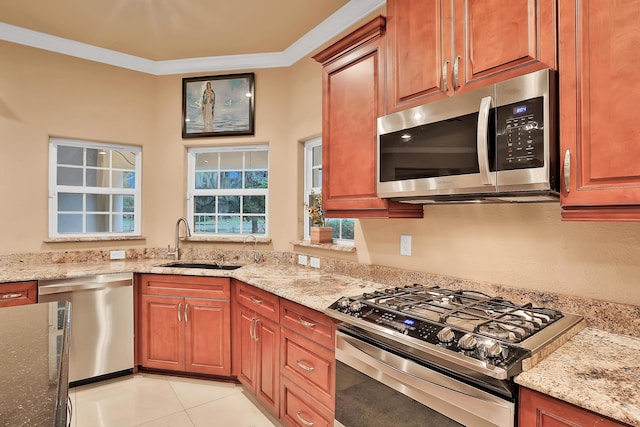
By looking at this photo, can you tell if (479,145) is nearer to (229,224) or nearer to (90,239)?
(229,224)

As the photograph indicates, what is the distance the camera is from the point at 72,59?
328 cm

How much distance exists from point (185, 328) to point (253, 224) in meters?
1.19

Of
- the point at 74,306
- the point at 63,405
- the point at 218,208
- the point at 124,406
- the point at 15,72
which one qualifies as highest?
the point at 15,72

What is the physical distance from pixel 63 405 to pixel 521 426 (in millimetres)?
1188

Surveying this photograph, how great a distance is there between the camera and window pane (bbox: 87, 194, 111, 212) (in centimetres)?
347

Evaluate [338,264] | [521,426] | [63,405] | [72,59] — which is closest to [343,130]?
[338,264]

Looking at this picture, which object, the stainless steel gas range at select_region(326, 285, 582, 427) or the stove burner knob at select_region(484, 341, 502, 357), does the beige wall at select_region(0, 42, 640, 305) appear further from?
the stove burner knob at select_region(484, 341, 502, 357)

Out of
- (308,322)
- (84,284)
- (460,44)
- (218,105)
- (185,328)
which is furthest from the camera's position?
(218,105)

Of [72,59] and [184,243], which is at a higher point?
[72,59]

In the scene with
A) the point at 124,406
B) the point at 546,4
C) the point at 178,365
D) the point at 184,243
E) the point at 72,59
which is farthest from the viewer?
the point at 184,243

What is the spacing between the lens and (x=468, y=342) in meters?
1.19

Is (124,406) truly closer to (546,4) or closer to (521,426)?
(521,426)

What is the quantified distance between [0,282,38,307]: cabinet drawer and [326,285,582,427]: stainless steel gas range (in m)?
2.27

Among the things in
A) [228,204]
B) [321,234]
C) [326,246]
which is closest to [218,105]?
[228,204]
